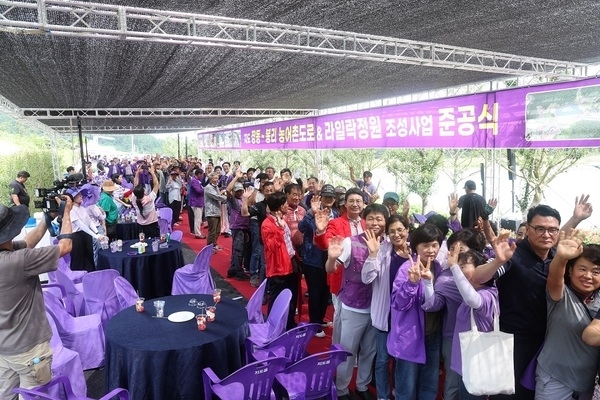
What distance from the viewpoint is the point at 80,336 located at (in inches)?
135

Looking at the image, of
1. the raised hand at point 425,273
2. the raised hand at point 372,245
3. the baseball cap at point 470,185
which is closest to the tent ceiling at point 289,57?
the baseball cap at point 470,185

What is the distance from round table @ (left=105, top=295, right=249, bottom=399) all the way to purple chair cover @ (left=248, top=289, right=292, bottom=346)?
332mm

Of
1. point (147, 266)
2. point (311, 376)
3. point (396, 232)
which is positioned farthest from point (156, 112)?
point (311, 376)

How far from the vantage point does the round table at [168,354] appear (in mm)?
2535

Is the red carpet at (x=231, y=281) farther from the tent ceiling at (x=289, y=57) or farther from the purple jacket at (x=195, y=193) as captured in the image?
the tent ceiling at (x=289, y=57)

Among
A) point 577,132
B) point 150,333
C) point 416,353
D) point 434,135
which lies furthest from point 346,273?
point 434,135

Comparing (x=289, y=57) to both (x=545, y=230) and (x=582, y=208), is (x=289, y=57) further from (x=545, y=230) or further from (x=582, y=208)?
(x=545, y=230)

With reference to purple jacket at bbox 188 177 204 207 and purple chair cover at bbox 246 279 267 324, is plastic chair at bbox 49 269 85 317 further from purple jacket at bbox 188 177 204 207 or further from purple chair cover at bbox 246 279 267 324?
purple jacket at bbox 188 177 204 207

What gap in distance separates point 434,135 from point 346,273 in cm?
462

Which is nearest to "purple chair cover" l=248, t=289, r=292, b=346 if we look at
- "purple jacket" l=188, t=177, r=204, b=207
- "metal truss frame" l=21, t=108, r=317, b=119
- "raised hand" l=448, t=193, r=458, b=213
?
"raised hand" l=448, t=193, r=458, b=213

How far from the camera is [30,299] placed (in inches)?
93.8

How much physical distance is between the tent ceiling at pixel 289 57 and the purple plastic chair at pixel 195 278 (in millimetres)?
2813

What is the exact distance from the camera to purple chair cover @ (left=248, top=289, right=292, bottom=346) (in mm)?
3258

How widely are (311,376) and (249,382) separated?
0.42 metres
